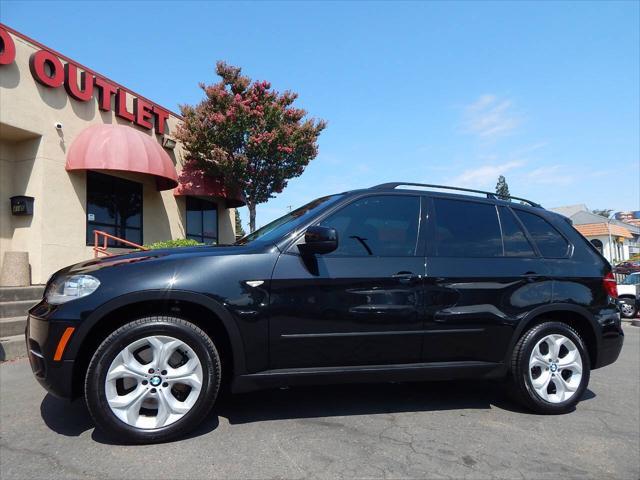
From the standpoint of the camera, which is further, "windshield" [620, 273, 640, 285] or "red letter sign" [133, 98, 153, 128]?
"windshield" [620, 273, 640, 285]

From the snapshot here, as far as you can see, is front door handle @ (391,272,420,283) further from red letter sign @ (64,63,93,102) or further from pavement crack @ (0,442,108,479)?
red letter sign @ (64,63,93,102)

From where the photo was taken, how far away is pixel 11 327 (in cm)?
615

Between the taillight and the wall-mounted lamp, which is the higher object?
the wall-mounted lamp

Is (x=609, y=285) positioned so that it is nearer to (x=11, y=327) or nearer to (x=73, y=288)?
(x=73, y=288)

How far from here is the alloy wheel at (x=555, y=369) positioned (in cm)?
349

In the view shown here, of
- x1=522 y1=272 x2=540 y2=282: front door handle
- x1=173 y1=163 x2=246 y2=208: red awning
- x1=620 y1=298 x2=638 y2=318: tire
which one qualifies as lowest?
x1=620 y1=298 x2=638 y2=318: tire

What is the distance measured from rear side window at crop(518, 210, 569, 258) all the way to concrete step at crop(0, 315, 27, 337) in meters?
6.63

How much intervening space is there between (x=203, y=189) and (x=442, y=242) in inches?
448

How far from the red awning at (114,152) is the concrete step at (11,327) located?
4.79 m

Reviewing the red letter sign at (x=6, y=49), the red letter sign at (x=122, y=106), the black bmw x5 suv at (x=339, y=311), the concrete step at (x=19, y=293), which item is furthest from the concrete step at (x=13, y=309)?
the red letter sign at (x=122, y=106)

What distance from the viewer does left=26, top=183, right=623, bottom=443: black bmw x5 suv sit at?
277cm

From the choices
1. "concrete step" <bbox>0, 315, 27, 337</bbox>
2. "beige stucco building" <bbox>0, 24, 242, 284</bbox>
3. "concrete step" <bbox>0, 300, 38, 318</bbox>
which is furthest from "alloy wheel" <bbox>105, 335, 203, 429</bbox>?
"beige stucco building" <bbox>0, 24, 242, 284</bbox>

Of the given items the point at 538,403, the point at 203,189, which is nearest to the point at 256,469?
the point at 538,403

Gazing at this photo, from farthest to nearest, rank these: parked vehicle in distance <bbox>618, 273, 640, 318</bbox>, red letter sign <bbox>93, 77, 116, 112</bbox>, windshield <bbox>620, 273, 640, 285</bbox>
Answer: windshield <bbox>620, 273, 640, 285</bbox> < parked vehicle in distance <bbox>618, 273, 640, 318</bbox> < red letter sign <bbox>93, 77, 116, 112</bbox>
